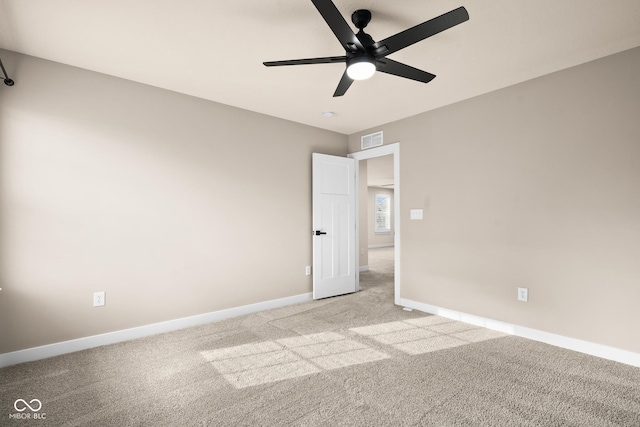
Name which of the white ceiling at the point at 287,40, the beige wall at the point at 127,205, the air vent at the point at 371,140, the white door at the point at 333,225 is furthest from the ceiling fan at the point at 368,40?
the white door at the point at 333,225

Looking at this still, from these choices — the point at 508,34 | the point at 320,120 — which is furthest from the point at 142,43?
the point at 508,34

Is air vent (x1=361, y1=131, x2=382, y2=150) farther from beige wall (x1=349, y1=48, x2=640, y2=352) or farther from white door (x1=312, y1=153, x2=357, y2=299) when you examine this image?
beige wall (x1=349, y1=48, x2=640, y2=352)

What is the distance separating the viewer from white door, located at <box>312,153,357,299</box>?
430 cm

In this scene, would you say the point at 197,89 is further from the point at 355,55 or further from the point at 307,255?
the point at 307,255

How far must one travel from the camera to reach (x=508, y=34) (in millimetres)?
2201

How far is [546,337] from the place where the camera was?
280cm

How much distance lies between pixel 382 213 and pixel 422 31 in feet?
33.3

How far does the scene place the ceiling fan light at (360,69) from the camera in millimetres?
1944

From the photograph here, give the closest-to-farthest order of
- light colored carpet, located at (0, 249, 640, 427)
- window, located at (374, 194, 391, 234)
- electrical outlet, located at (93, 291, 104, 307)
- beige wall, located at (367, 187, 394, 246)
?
light colored carpet, located at (0, 249, 640, 427), electrical outlet, located at (93, 291, 104, 307), beige wall, located at (367, 187, 394, 246), window, located at (374, 194, 391, 234)

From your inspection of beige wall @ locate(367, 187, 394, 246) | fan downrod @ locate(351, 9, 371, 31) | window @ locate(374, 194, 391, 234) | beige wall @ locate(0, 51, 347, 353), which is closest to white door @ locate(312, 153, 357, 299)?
beige wall @ locate(0, 51, 347, 353)

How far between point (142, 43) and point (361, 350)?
3068 millimetres

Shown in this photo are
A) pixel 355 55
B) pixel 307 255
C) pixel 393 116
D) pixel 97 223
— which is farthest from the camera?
pixel 307 255

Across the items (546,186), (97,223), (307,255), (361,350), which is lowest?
(361,350)

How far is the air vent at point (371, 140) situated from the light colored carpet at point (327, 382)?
2544 millimetres
